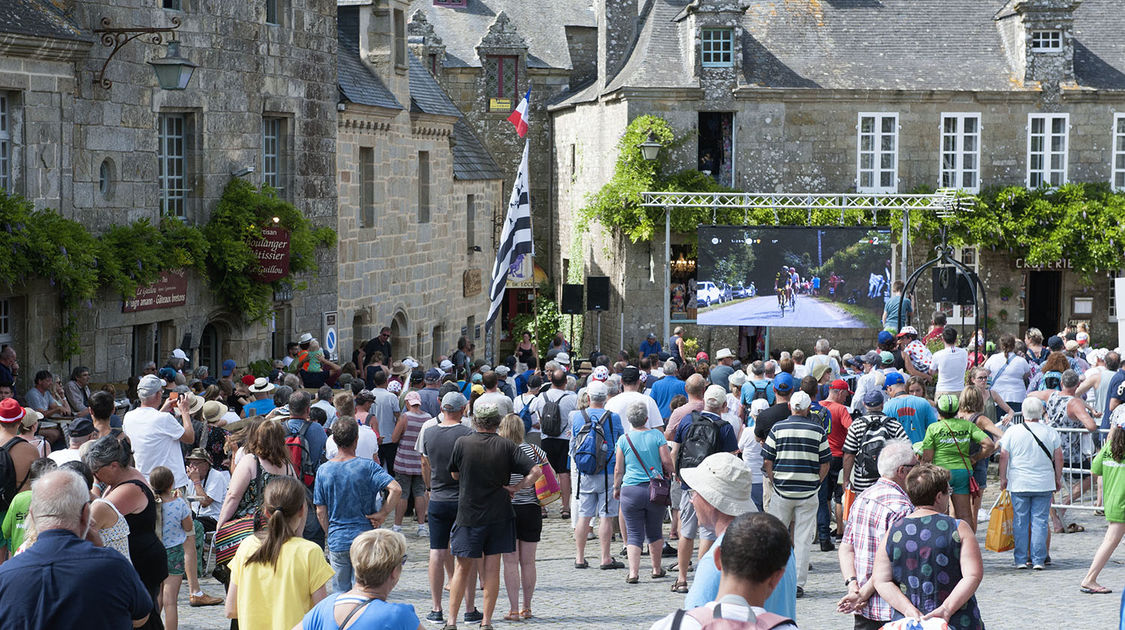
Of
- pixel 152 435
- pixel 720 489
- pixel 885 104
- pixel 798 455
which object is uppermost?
pixel 885 104

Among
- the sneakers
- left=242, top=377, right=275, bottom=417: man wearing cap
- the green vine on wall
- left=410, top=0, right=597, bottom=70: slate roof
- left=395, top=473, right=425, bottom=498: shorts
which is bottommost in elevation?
the sneakers

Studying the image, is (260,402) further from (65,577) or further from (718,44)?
(718,44)

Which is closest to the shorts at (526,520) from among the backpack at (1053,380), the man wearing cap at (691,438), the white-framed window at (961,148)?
the man wearing cap at (691,438)

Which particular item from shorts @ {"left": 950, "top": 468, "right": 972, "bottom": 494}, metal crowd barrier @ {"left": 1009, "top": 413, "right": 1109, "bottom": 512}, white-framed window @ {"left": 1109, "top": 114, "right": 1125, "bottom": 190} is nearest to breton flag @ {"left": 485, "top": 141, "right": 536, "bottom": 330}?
metal crowd barrier @ {"left": 1009, "top": 413, "right": 1109, "bottom": 512}

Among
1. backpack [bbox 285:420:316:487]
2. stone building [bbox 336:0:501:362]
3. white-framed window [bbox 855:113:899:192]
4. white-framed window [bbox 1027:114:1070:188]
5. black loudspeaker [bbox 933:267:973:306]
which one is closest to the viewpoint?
backpack [bbox 285:420:316:487]

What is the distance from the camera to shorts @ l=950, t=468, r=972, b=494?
10.6m

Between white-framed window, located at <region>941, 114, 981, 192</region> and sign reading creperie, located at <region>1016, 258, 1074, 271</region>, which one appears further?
sign reading creperie, located at <region>1016, 258, 1074, 271</region>

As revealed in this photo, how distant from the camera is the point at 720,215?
2997 cm

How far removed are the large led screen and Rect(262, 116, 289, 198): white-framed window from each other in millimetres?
9998

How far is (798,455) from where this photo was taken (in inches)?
403

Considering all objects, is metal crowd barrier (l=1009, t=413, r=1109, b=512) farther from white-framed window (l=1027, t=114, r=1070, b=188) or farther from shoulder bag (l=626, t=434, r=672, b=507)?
white-framed window (l=1027, t=114, r=1070, b=188)

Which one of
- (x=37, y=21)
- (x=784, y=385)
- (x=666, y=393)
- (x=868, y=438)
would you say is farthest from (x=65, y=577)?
(x=37, y=21)

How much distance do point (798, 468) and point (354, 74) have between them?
15730 millimetres

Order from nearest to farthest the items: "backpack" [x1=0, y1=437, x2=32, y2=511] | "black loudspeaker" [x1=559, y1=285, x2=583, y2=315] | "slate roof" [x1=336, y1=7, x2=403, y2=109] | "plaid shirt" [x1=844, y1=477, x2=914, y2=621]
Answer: "plaid shirt" [x1=844, y1=477, x2=914, y2=621], "backpack" [x1=0, y1=437, x2=32, y2=511], "slate roof" [x1=336, y1=7, x2=403, y2=109], "black loudspeaker" [x1=559, y1=285, x2=583, y2=315]
